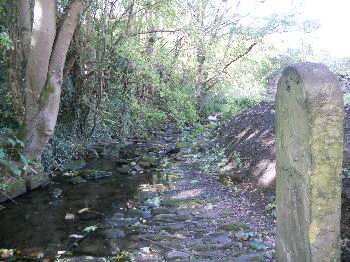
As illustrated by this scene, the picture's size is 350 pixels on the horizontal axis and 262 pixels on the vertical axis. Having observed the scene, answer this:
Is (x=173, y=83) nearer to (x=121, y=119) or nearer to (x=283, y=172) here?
(x=121, y=119)

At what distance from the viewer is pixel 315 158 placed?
10.9 feet

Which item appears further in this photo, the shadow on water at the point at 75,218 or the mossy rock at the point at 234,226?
the mossy rock at the point at 234,226

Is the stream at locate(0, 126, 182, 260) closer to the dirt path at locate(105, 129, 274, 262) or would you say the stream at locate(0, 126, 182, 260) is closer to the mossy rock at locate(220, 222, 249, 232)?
the dirt path at locate(105, 129, 274, 262)

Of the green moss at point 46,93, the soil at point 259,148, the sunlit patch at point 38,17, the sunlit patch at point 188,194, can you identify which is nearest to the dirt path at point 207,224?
the sunlit patch at point 188,194

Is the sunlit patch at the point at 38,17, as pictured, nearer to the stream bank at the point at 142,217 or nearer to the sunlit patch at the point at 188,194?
the stream bank at the point at 142,217

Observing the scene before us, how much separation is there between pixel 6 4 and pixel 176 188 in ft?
19.8

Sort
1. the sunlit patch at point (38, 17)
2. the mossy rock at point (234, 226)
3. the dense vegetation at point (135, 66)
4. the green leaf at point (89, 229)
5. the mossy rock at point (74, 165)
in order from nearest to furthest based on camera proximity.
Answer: the mossy rock at point (234, 226) → the green leaf at point (89, 229) → the sunlit patch at point (38, 17) → the dense vegetation at point (135, 66) → the mossy rock at point (74, 165)

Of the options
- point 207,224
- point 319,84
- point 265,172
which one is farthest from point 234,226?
point 319,84

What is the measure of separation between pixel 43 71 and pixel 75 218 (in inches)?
147

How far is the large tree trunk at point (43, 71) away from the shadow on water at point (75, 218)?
1296 mm

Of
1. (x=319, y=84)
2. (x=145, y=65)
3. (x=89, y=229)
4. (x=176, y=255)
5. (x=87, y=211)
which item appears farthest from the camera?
(x=145, y=65)

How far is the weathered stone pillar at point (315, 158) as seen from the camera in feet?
10.8

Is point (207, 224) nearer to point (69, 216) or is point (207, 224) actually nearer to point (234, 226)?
point (234, 226)

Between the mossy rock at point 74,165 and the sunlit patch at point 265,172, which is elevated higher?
the sunlit patch at point 265,172
